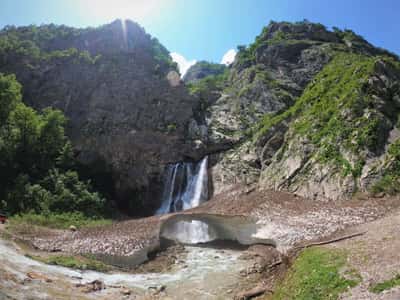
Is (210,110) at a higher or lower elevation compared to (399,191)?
higher

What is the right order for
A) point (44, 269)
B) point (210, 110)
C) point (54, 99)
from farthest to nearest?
1. point (210, 110)
2. point (54, 99)
3. point (44, 269)

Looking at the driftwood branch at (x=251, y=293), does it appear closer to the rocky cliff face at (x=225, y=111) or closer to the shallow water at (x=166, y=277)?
the shallow water at (x=166, y=277)

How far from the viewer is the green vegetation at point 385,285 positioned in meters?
9.12

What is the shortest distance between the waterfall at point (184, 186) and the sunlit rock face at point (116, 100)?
4.25 ft

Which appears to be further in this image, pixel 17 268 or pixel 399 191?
pixel 399 191

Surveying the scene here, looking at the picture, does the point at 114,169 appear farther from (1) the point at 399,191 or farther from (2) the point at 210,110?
(1) the point at 399,191

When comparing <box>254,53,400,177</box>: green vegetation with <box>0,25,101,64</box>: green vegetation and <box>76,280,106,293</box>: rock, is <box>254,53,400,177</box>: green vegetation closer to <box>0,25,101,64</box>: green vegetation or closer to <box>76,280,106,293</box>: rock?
<box>76,280,106,293</box>: rock

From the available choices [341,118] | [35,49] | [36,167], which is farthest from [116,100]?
[341,118]

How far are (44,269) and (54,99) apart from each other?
41204mm

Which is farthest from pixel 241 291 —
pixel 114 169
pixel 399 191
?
pixel 114 169

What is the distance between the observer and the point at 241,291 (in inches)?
511

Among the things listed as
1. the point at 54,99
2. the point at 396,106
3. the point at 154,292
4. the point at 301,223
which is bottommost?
the point at 154,292

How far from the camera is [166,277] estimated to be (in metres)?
15.2

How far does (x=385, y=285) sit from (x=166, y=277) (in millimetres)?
9699
